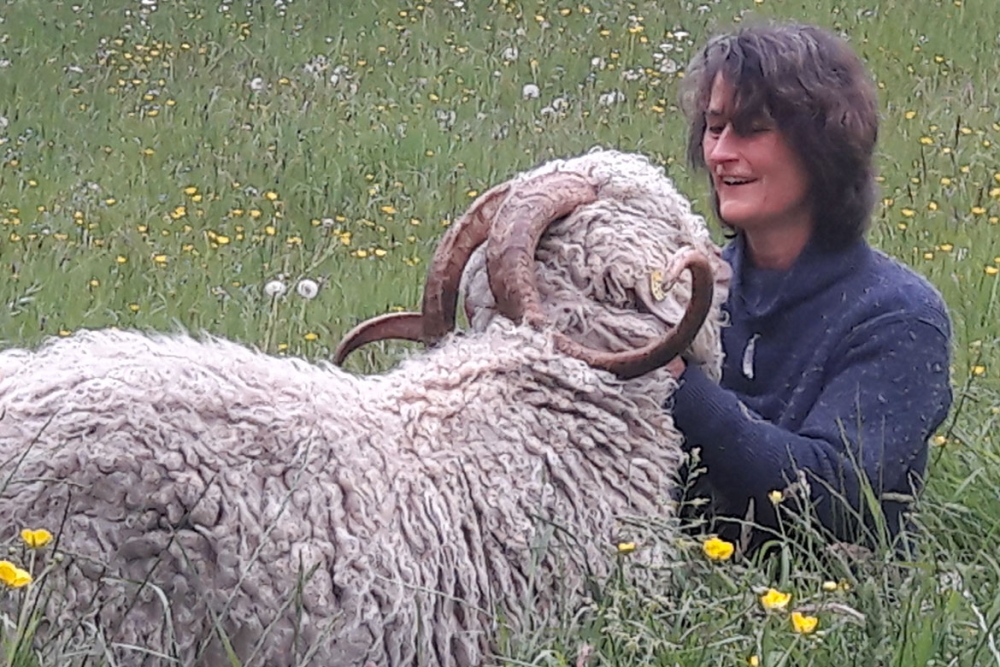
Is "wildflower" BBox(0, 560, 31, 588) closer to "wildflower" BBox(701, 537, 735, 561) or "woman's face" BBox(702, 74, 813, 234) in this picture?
"wildflower" BBox(701, 537, 735, 561)

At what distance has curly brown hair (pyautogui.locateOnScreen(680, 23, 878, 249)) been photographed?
397 cm

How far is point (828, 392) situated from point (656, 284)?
498mm

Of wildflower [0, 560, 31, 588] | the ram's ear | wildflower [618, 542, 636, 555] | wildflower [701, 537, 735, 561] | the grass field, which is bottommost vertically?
the grass field

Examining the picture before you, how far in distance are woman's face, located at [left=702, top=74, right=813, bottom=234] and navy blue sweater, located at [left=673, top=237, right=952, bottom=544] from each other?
0.44 feet

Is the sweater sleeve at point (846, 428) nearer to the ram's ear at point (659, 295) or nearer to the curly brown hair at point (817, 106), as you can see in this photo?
the ram's ear at point (659, 295)

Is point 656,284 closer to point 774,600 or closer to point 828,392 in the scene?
point 828,392

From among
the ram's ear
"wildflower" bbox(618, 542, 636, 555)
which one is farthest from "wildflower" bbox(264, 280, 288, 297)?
"wildflower" bbox(618, 542, 636, 555)

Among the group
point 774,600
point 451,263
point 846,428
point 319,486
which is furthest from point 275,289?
point 774,600

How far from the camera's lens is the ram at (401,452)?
9.46ft

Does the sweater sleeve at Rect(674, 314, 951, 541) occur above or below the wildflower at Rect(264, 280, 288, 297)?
above

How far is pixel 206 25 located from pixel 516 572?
915 centimetres

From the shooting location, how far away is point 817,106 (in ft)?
13.0

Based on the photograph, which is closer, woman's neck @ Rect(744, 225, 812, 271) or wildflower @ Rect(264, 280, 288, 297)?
woman's neck @ Rect(744, 225, 812, 271)

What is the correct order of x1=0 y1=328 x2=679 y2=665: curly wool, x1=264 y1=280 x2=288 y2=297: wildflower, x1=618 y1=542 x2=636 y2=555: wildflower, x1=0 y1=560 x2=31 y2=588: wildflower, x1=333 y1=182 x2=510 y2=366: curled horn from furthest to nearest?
1. x1=264 y1=280 x2=288 y2=297: wildflower
2. x1=333 y1=182 x2=510 y2=366: curled horn
3. x1=618 y1=542 x2=636 y2=555: wildflower
4. x1=0 y1=328 x2=679 y2=665: curly wool
5. x1=0 y1=560 x2=31 y2=588: wildflower
